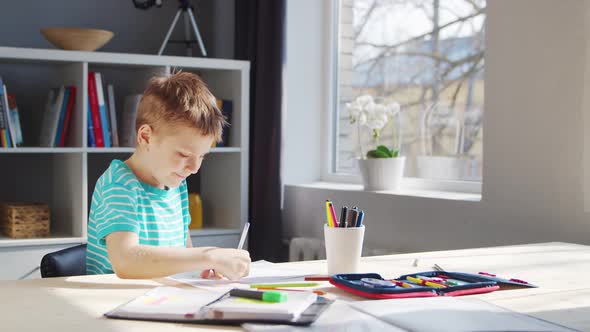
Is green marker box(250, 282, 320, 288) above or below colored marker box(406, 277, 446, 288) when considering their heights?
below

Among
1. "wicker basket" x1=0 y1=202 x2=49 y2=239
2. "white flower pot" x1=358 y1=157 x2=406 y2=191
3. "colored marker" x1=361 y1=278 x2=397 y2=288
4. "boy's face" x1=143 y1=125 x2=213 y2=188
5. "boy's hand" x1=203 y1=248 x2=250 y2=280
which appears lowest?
"wicker basket" x1=0 y1=202 x2=49 y2=239

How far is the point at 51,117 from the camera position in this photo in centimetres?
293

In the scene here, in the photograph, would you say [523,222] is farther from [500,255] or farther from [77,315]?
[77,315]

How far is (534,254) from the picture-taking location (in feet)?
5.46

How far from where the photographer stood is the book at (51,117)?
289 cm

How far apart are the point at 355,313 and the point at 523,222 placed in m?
1.18

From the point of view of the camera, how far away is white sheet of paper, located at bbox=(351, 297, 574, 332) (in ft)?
3.21

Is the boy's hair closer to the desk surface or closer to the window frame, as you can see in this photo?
the desk surface

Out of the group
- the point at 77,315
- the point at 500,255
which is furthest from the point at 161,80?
the point at 500,255

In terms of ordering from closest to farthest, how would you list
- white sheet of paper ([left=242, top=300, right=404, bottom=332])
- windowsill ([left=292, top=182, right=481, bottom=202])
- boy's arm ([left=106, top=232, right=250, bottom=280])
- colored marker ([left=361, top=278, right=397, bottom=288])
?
1. white sheet of paper ([left=242, top=300, right=404, bottom=332])
2. colored marker ([left=361, top=278, right=397, bottom=288])
3. boy's arm ([left=106, top=232, right=250, bottom=280])
4. windowsill ([left=292, top=182, right=481, bottom=202])

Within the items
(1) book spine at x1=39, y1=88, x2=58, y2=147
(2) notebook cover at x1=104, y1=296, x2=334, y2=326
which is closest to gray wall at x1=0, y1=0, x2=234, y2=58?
(1) book spine at x1=39, y1=88, x2=58, y2=147

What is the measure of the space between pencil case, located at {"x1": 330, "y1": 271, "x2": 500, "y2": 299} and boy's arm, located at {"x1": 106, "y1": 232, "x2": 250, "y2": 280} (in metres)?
0.18

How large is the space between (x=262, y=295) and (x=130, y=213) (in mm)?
463

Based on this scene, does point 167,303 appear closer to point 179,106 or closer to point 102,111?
point 179,106
